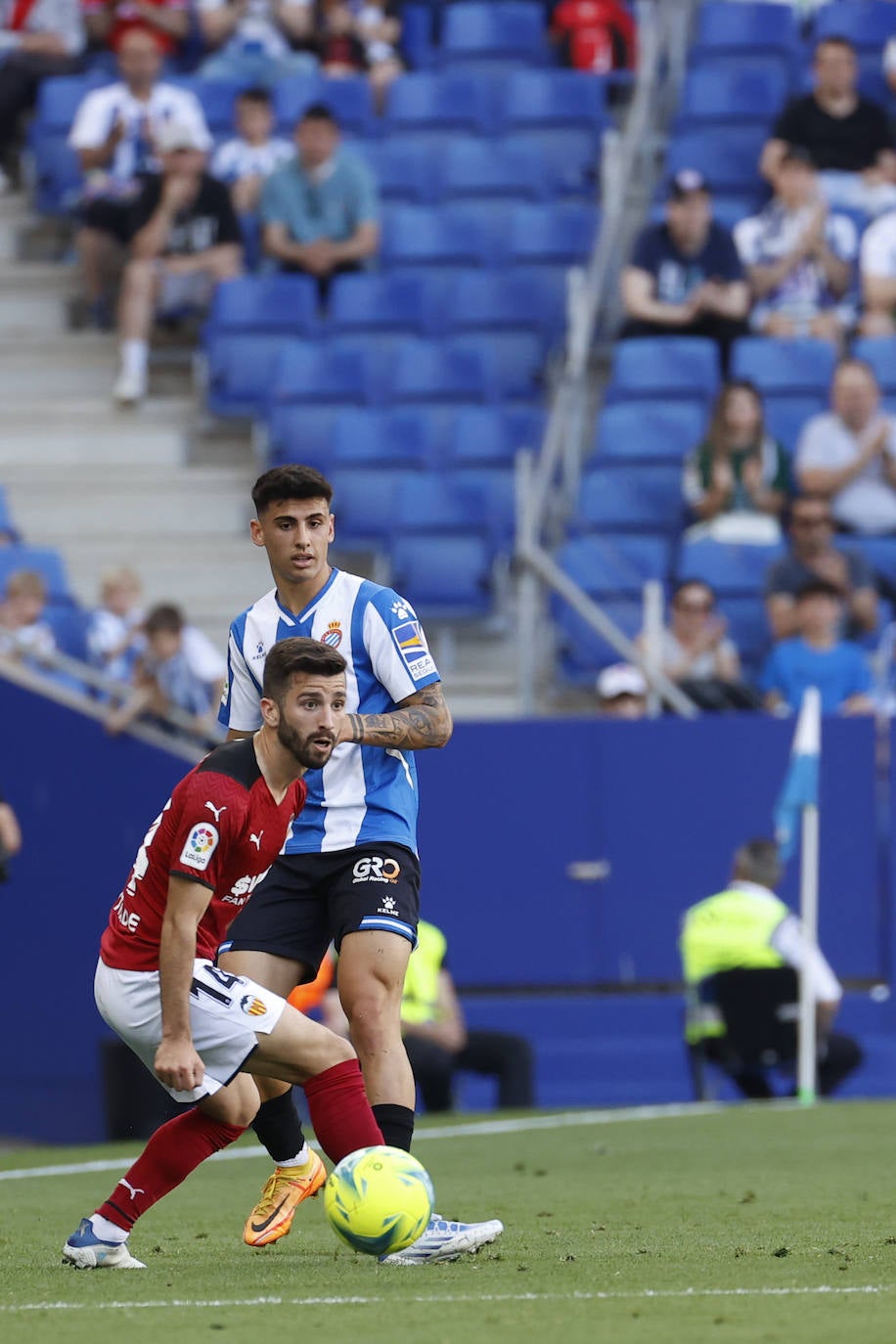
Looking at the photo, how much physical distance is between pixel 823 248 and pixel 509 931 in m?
5.70

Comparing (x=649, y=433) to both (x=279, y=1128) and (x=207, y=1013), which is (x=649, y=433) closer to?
(x=279, y=1128)

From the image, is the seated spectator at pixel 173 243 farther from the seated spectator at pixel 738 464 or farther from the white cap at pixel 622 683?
the white cap at pixel 622 683

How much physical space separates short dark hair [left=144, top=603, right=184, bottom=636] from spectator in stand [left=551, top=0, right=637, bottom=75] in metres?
7.30

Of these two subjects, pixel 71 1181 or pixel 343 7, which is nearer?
pixel 71 1181

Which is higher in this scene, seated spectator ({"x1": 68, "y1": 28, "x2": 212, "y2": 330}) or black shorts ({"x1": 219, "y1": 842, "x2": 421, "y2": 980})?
seated spectator ({"x1": 68, "y1": 28, "x2": 212, "y2": 330})

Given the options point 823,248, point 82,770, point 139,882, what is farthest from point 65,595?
point 139,882

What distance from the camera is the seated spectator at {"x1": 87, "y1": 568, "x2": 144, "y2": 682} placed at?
13641 millimetres

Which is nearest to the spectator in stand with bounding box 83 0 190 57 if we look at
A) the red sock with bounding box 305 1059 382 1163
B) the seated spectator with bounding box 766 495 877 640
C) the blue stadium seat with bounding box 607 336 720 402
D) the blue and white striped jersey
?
the blue stadium seat with bounding box 607 336 720 402

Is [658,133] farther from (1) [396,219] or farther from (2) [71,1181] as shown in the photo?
(2) [71,1181]

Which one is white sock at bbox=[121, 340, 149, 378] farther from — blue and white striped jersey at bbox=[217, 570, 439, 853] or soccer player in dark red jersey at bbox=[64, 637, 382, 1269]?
soccer player in dark red jersey at bbox=[64, 637, 382, 1269]

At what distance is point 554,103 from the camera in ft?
58.2

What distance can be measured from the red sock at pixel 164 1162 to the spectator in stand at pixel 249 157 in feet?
40.0

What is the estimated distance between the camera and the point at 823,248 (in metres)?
16.3

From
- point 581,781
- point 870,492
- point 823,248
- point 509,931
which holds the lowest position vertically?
point 509,931
